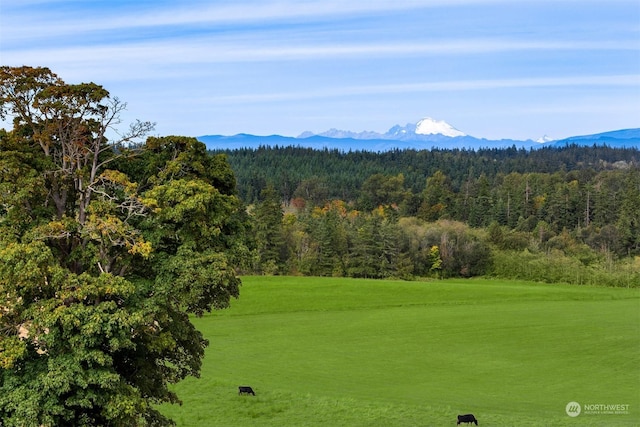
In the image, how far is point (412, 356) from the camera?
52.6 m

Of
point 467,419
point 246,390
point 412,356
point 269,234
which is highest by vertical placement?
point 269,234

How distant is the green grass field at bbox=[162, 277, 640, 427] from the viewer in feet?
115

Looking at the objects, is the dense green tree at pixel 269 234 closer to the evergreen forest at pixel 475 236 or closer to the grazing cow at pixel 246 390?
the evergreen forest at pixel 475 236

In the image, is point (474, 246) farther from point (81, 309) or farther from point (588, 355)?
point (81, 309)

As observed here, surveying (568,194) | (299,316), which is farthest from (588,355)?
(568,194)

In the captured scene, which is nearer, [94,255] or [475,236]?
[94,255]

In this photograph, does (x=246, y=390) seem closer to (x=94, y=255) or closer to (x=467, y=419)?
(x=467, y=419)

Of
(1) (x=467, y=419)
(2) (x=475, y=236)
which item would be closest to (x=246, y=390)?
(1) (x=467, y=419)

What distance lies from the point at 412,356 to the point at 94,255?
34.9 m

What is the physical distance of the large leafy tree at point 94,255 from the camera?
20.0m

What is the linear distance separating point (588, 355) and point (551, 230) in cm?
8621

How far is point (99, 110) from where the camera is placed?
75.5 feet

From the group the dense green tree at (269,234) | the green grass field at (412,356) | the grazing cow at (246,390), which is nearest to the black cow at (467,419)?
the green grass field at (412,356)

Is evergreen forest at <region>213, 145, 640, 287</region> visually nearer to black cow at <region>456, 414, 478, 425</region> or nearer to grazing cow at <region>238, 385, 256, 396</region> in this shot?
grazing cow at <region>238, 385, 256, 396</region>
